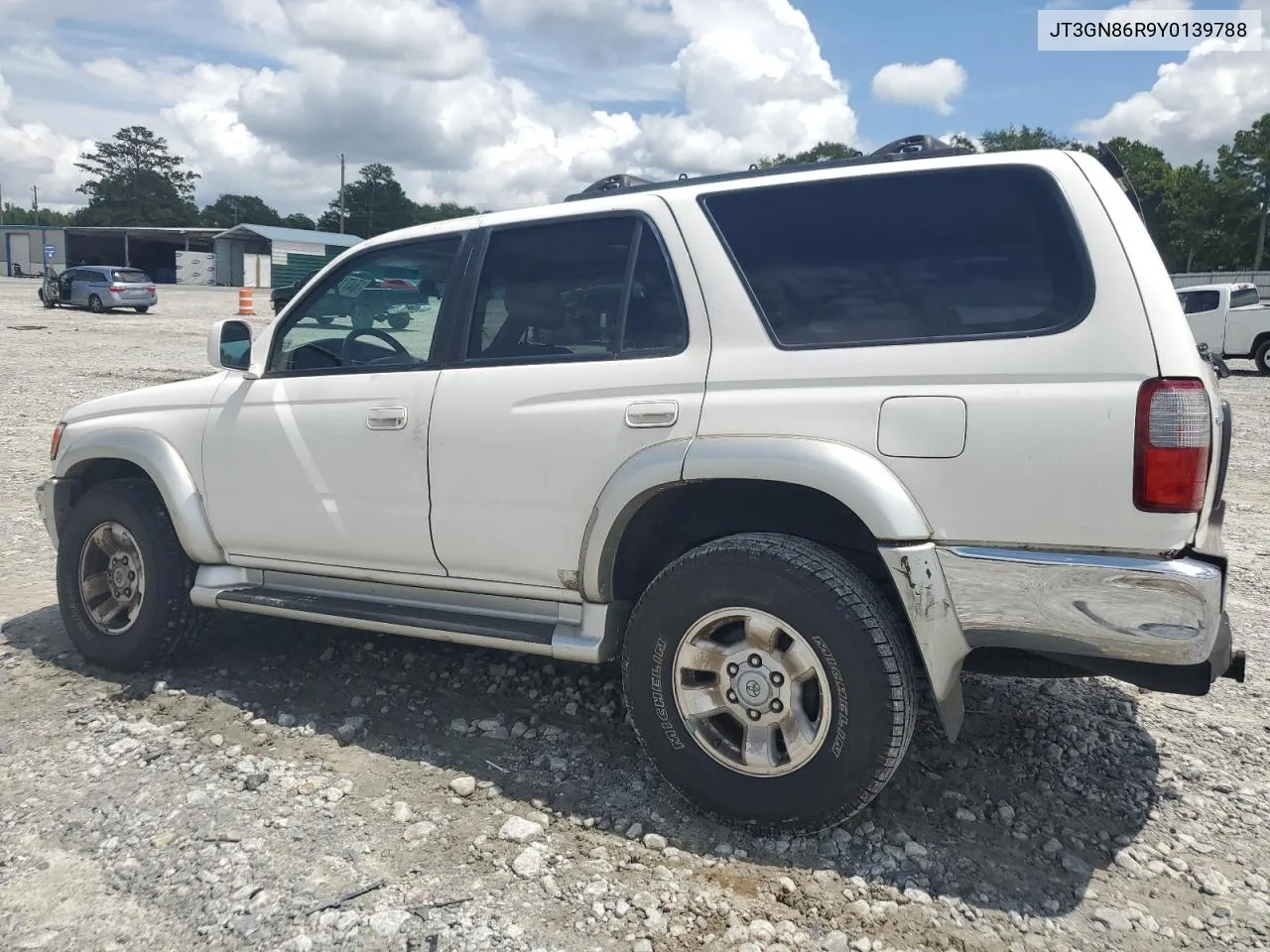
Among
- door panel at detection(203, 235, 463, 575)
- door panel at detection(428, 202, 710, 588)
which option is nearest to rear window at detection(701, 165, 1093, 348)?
door panel at detection(428, 202, 710, 588)

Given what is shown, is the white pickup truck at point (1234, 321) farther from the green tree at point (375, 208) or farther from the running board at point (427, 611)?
the green tree at point (375, 208)

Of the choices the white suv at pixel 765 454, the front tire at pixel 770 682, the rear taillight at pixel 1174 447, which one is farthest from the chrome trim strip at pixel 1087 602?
the front tire at pixel 770 682

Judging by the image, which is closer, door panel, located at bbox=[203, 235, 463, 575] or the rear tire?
door panel, located at bbox=[203, 235, 463, 575]

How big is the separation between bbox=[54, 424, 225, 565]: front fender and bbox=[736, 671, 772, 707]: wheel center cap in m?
2.35

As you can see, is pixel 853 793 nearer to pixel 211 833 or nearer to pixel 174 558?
pixel 211 833

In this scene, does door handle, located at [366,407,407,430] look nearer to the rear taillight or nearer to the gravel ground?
the gravel ground

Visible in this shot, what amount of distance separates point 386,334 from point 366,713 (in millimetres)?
1493

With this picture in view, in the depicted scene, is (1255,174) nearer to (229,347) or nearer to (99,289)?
(99,289)

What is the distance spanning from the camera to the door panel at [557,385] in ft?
10.4

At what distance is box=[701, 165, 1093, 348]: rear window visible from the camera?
269 cm

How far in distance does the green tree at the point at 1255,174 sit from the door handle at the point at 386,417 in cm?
5785

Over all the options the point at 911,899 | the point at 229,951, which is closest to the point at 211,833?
the point at 229,951

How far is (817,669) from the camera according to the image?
2.86 m

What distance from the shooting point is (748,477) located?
9.58 feet
